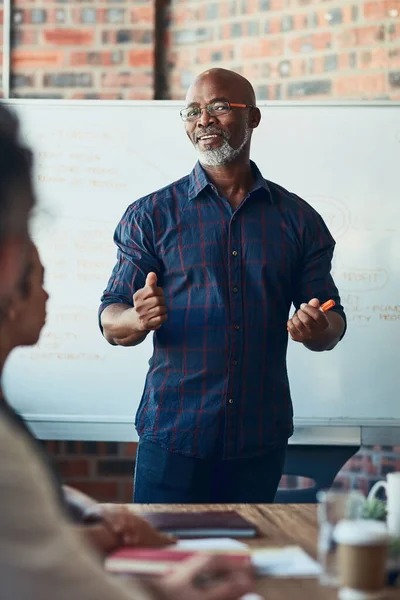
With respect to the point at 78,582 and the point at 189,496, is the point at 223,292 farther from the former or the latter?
the point at 78,582

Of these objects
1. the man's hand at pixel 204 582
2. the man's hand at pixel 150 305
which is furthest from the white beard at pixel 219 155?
the man's hand at pixel 204 582

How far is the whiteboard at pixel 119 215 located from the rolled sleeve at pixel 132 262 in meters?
0.86

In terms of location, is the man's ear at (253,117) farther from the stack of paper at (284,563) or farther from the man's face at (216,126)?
the stack of paper at (284,563)

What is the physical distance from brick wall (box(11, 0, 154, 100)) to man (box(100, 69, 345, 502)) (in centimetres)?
116

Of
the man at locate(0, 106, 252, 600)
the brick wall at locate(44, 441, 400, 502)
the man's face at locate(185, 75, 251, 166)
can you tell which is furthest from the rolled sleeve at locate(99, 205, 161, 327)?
the man at locate(0, 106, 252, 600)

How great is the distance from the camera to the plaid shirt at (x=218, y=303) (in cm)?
222

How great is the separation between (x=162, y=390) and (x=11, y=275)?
4.51 feet

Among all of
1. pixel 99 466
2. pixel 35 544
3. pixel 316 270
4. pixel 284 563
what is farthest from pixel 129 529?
pixel 99 466

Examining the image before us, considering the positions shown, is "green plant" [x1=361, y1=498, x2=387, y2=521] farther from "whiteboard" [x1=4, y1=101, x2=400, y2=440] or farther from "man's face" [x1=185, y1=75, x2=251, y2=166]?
"whiteboard" [x1=4, y1=101, x2=400, y2=440]

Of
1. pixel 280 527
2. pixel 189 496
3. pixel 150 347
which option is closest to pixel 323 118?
pixel 150 347

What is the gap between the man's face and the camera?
7.80ft

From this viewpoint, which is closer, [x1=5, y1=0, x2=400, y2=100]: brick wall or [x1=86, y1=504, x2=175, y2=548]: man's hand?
[x1=86, y1=504, x2=175, y2=548]: man's hand

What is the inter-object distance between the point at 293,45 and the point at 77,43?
0.88 m

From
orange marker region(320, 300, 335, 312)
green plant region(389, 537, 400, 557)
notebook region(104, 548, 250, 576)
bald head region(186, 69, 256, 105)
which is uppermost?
bald head region(186, 69, 256, 105)
